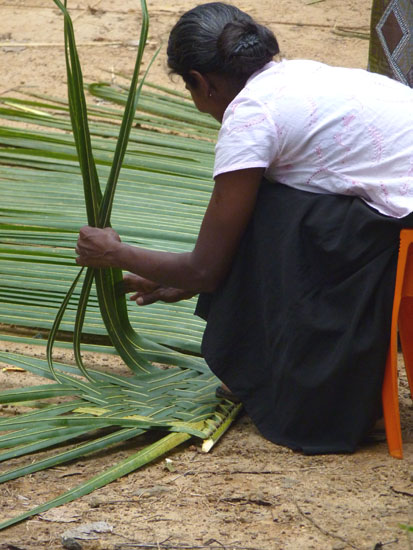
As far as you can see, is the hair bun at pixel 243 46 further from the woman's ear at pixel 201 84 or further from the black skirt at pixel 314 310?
the black skirt at pixel 314 310

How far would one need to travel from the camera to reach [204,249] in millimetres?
1883

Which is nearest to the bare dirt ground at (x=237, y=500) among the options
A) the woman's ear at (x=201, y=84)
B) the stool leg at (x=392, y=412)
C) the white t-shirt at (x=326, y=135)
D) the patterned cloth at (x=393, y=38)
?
the stool leg at (x=392, y=412)

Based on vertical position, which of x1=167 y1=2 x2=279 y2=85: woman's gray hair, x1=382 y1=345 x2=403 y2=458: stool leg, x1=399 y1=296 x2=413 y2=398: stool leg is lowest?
x1=382 y1=345 x2=403 y2=458: stool leg

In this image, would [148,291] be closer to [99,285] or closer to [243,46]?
[99,285]

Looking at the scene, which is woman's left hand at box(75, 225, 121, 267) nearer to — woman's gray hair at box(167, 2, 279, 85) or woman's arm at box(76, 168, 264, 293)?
woman's arm at box(76, 168, 264, 293)

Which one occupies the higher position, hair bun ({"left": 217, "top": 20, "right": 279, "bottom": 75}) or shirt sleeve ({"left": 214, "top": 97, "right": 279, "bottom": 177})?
hair bun ({"left": 217, "top": 20, "right": 279, "bottom": 75})

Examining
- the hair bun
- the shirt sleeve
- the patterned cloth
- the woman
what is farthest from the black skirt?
the patterned cloth

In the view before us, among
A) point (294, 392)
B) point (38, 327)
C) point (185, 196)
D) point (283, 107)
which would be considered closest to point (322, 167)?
point (283, 107)

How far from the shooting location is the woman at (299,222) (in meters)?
1.82

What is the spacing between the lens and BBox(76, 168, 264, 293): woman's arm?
183 centimetres

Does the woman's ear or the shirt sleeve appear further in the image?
the woman's ear

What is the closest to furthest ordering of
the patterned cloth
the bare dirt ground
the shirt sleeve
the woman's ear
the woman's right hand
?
the bare dirt ground → the shirt sleeve → the woman's ear → the woman's right hand → the patterned cloth

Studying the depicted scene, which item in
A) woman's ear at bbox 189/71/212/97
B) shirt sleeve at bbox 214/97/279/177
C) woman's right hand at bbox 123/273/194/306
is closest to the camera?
shirt sleeve at bbox 214/97/279/177

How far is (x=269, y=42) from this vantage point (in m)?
1.91
